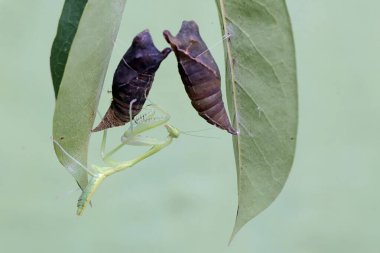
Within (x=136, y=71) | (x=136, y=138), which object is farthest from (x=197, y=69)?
(x=136, y=138)

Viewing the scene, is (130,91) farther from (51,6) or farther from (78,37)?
(51,6)

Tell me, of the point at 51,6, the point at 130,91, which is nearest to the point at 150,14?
the point at 51,6

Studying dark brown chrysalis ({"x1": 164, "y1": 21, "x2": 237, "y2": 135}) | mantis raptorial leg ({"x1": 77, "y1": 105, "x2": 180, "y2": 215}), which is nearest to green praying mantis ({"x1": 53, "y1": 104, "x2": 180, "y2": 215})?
mantis raptorial leg ({"x1": 77, "y1": 105, "x2": 180, "y2": 215})

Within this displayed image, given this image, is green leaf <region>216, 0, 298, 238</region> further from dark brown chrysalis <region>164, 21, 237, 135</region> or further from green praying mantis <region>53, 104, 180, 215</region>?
green praying mantis <region>53, 104, 180, 215</region>

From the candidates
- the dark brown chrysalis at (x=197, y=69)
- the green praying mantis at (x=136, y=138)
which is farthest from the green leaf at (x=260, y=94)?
the green praying mantis at (x=136, y=138)

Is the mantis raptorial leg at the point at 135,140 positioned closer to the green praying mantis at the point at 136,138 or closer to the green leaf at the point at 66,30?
the green praying mantis at the point at 136,138

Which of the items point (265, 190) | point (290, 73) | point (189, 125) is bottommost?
point (189, 125)

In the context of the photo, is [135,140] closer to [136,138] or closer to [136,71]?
[136,138]
